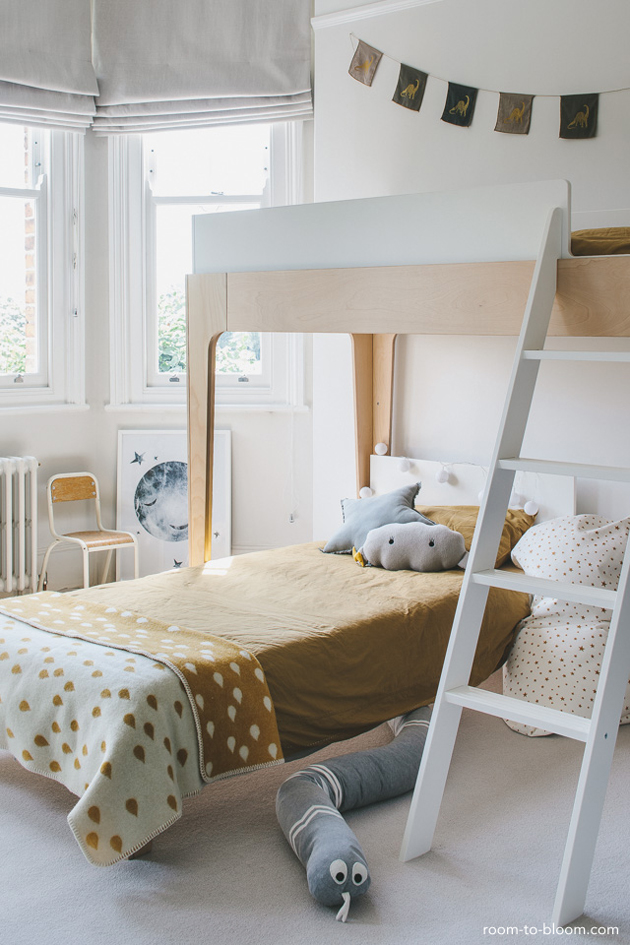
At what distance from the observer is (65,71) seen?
13.4ft

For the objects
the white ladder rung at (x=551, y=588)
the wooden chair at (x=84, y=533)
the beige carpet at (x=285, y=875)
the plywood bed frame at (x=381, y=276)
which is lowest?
the beige carpet at (x=285, y=875)

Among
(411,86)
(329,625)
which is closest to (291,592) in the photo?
(329,625)

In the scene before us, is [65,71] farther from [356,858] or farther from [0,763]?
[356,858]

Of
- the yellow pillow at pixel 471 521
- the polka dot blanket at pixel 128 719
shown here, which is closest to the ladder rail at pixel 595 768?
the polka dot blanket at pixel 128 719

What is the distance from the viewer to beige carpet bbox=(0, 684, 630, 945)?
5.88 feet

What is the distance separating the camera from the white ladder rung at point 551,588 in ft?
6.23

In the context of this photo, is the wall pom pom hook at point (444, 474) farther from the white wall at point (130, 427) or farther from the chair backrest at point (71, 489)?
the chair backrest at point (71, 489)

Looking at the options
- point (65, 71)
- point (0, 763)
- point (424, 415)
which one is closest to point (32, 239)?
point (65, 71)

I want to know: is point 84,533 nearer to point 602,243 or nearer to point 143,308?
point 143,308

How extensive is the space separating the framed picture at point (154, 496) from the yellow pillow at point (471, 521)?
4.29 ft

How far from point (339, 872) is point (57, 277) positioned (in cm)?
325

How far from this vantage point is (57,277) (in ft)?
14.0

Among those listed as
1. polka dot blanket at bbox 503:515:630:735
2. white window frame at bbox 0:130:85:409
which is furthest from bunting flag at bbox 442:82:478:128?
white window frame at bbox 0:130:85:409

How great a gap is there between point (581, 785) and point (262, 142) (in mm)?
3414
